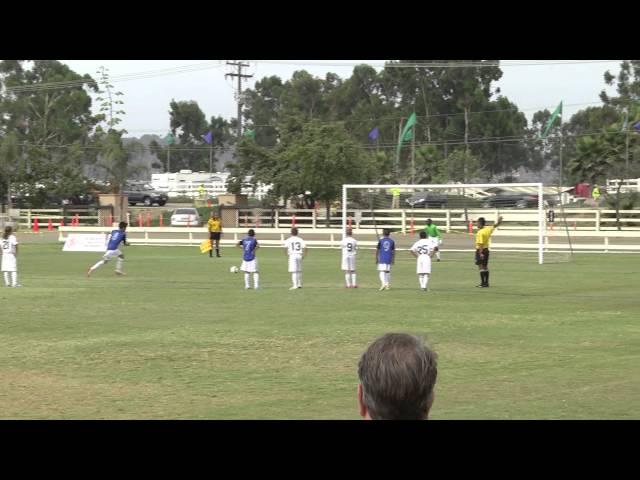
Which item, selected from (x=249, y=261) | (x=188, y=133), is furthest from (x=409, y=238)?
(x=188, y=133)

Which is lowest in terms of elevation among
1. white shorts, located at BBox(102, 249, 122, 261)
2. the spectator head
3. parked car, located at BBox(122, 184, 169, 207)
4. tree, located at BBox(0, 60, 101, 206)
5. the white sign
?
the white sign

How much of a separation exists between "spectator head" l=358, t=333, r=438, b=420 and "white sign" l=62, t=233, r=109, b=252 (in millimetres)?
41861

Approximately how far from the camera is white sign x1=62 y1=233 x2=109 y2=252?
44188 mm

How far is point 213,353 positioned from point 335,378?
2830 mm

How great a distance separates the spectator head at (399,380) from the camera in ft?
10.4

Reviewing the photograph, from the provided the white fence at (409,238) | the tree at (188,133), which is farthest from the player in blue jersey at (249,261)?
the tree at (188,133)

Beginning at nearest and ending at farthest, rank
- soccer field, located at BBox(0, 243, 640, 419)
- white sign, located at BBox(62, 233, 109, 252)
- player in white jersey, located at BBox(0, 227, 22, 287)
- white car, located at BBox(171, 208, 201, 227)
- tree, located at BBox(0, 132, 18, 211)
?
soccer field, located at BBox(0, 243, 640, 419)
player in white jersey, located at BBox(0, 227, 22, 287)
white sign, located at BBox(62, 233, 109, 252)
white car, located at BBox(171, 208, 201, 227)
tree, located at BBox(0, 132, 18, 211)

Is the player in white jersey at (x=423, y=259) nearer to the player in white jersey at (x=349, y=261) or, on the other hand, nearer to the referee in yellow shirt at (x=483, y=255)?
the referee in yellow shirt at (x=483, y=255)

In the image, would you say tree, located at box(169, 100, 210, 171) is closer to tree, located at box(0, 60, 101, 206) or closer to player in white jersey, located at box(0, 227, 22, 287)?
tree, located at box(0, 60, 101, 206)

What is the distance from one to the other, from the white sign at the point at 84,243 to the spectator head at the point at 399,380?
137 ft

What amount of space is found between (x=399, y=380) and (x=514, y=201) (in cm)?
5902

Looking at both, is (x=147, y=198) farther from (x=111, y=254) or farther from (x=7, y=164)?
(x=111, y=254)

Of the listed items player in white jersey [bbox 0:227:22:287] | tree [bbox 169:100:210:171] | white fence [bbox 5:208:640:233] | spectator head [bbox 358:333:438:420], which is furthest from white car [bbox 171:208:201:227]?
tree [bbox 169:100:210:171]

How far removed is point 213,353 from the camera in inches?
582
